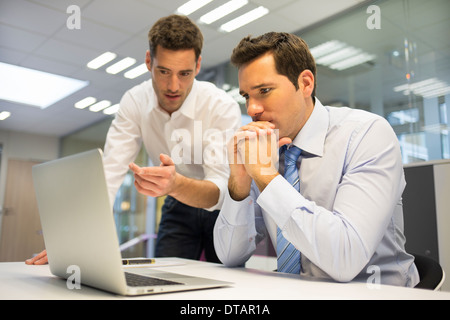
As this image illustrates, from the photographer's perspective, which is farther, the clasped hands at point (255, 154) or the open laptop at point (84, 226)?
the clasped hands at point (255, 154)

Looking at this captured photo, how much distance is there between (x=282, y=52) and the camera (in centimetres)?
122

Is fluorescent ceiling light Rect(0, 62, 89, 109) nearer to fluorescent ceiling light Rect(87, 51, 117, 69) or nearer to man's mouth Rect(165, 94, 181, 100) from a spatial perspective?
fluorescent ceiling light Rect(87, 51, 117, 69)

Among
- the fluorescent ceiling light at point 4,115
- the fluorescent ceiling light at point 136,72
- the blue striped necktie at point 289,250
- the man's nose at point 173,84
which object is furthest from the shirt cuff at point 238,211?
the fluorescent ceiling light at point 4,115

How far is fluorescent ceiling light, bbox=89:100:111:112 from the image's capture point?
20.3 feet

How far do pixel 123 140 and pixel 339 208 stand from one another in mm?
1263

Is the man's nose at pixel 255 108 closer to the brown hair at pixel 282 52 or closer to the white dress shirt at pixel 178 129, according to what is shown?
the brown hair at pixel 282 52

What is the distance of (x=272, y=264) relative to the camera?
3309 millimetres

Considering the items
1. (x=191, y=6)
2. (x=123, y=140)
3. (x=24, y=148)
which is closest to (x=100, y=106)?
(x=24, y=148)

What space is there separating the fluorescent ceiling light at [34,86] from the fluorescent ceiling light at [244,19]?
8.14 ft

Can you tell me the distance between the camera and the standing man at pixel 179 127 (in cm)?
173

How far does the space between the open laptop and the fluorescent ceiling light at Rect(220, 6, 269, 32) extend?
10.4 ft

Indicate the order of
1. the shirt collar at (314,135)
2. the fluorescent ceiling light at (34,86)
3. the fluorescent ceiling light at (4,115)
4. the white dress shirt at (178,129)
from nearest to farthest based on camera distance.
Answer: the shirt collar at (314,135), the white dress shirt at (178,129), the fluorescent ceiling light at (34,86), the fluorescent ceiling light at (4,115)

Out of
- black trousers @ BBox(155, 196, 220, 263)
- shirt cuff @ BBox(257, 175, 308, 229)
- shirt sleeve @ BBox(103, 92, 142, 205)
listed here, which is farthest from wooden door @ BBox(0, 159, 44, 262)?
shirt cuff @ BBox(257, 175, 308, 229)

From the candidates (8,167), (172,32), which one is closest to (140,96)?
(172,32)
